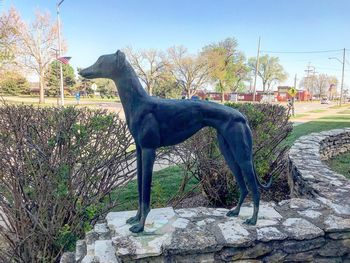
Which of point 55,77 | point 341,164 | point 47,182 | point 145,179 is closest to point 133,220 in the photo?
point 145,179

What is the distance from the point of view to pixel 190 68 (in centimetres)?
3988

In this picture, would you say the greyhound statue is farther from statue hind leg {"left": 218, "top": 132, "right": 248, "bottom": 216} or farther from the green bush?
the green bush

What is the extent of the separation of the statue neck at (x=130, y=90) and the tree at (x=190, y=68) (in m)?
37.5

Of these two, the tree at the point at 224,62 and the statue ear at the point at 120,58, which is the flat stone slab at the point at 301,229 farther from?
the tree at the point at 224,62

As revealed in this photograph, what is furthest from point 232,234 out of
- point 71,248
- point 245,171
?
point 71,248

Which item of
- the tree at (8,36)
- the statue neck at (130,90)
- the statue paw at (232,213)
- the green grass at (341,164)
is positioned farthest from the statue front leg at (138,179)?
the tree at (8,36)

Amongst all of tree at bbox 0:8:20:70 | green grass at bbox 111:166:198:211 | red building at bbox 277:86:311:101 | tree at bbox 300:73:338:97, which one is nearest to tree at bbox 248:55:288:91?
red building at bbox 277:86:311:101

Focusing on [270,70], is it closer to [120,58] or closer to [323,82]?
[323,82]

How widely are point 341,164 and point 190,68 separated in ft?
114

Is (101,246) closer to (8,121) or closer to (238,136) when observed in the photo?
(238,136)

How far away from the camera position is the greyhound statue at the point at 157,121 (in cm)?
211

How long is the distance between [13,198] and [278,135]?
422 cm

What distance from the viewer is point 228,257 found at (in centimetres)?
220

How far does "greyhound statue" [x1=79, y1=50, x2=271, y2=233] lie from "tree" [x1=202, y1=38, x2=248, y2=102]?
132ft
